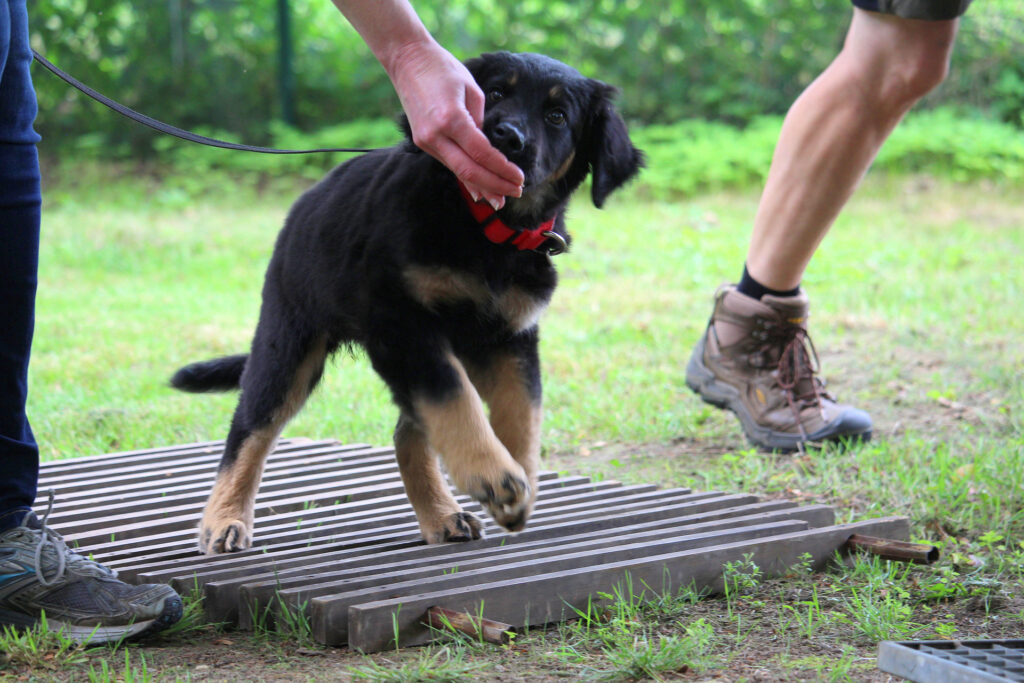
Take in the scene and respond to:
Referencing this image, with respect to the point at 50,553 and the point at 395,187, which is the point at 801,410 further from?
the point at 50,553

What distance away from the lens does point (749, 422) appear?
381cm

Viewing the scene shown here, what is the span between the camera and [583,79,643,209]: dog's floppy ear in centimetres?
270

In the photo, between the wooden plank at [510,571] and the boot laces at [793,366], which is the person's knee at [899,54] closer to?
the boot laces at [793,366]

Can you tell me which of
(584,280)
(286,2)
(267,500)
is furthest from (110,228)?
(267,500)

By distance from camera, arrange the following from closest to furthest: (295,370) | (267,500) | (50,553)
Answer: (50,553)
(295,370)
(267,500)

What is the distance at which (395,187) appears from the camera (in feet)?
8.12

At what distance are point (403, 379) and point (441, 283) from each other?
0.73 feet

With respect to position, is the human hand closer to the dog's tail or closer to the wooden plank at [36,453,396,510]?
the dog's tail

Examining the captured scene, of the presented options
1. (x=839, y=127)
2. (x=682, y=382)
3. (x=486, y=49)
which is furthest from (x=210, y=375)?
(x=486, y=49)

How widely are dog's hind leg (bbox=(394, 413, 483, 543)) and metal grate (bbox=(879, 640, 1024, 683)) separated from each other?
116 centimetres

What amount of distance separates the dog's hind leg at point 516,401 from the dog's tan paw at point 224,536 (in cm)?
66

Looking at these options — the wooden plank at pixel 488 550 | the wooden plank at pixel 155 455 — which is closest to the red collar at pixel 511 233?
the wooden plank at pixel 488 550

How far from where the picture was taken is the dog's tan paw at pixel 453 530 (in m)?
2.67

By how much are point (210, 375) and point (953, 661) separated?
2163 mm
